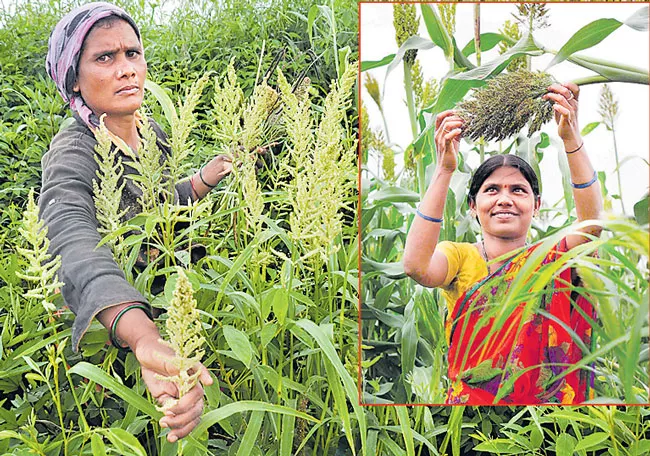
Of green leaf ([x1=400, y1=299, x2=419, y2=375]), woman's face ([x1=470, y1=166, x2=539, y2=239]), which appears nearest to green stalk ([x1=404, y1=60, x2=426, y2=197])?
woman's face ([x1=470, y1=166, x2=539, y2=239])

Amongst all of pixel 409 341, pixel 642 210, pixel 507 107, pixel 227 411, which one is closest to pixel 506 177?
pixel 507 107

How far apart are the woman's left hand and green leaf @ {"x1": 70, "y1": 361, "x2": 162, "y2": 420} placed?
780 millimetres

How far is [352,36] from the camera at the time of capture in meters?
2.01

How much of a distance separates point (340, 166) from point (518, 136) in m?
0.30

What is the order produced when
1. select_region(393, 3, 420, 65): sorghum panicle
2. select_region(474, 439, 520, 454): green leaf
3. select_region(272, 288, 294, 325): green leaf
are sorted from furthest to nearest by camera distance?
select_region(474, 439, 520, 454): green leaf, select_region(393, 3, 420, 65): sorghum panicle, select_region(272, 288, 294, 325): green leaf

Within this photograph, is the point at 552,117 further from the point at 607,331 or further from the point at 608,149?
the point at 607,331

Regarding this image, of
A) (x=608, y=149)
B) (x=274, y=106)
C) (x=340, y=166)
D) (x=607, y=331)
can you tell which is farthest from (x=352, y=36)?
(x=607, y=331)

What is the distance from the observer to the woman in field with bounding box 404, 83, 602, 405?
4.14 feet

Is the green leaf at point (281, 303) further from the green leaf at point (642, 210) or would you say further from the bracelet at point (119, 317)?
the green leaf at point (642, 210)

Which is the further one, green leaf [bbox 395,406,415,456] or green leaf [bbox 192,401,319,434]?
green leaf [bbox 395,406,415,456]

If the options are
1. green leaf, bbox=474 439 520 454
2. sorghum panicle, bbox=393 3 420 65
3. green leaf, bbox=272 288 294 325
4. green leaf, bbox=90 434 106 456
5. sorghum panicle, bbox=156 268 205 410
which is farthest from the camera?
green leaf, bbox=474 439 520 454

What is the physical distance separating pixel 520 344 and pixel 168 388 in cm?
58

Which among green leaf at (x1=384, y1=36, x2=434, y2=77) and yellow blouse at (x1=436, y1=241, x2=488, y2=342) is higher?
green leaf at (x1=384, y1=36, x2=434, y2=77)

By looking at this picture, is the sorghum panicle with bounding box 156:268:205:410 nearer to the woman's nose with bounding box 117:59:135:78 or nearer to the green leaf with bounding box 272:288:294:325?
the green leaf with bounding box 272:288:294:325
